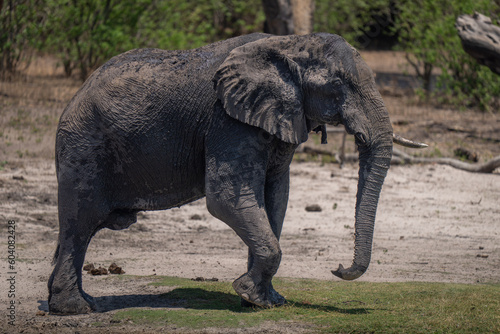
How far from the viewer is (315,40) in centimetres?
587

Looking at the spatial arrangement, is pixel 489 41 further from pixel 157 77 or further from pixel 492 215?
pixel 157 77

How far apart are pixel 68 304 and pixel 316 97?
2.55m

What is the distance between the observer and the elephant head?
5.66 meters

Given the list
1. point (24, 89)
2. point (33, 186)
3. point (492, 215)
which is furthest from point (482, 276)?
point (24, 89)

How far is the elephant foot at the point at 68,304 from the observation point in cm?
602

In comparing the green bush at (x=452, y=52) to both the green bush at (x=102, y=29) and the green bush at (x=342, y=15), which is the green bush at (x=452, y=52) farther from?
the green bush at (x=102, y=29)

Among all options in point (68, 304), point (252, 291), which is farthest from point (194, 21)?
point (252, 291)

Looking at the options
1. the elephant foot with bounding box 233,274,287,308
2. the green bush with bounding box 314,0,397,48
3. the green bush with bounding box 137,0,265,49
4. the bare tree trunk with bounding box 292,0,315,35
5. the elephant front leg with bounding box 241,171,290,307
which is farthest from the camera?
the green bush with bounding box 314,0,397,48

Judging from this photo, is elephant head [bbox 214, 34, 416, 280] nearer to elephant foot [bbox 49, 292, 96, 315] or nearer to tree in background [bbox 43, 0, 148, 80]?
elephant foot [bbox 49, 292, 96, 315]

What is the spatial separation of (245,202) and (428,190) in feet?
23.0

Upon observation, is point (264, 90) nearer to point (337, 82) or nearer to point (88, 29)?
point (337, 82)

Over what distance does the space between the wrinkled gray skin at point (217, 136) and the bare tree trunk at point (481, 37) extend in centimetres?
563

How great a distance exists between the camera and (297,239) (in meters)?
9.49

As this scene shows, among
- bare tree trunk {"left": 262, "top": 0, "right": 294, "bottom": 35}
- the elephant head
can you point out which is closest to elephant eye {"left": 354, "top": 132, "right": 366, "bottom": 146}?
the elephant head
